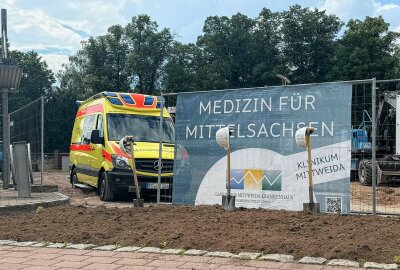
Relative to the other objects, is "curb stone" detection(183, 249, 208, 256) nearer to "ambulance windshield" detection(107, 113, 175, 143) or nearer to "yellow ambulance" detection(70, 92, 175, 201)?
"yellow ambulance" detection(70, 92, 175, 201)

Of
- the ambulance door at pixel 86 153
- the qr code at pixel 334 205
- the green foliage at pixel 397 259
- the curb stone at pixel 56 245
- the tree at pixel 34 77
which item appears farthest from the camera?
the tree at pixel 34 77

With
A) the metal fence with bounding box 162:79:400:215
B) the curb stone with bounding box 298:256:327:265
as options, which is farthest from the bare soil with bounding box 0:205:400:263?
the metal fence with bounding box 162:79:400:215

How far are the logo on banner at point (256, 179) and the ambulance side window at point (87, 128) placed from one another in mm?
6419

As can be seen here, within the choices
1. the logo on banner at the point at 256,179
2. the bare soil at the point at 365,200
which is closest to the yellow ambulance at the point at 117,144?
the logo on banner at the point at 256,179

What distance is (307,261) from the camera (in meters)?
4.91

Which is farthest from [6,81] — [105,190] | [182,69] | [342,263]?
[182,69]

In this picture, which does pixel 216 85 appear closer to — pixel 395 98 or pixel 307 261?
pixel 395 98

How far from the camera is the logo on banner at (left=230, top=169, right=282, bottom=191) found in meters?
7.97

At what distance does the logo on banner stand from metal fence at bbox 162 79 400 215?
1162 millimetres

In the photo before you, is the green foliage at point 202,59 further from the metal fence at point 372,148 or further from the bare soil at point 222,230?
the bare soil at point 222,230

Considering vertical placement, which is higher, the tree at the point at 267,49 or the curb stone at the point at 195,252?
the tree at the point at 267,49

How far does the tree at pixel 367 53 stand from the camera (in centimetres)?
4491

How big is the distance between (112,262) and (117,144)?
6942 mm

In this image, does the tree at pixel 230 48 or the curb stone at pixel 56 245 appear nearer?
the curb stone at pixel 56 245
